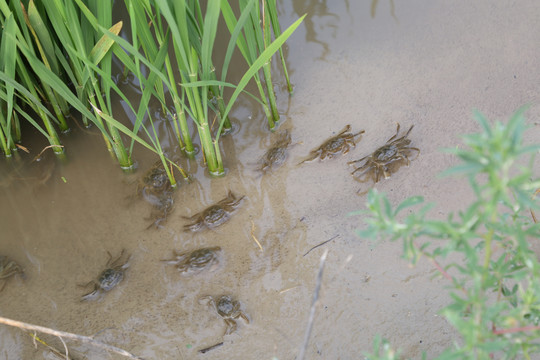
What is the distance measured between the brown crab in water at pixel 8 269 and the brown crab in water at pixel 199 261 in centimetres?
79

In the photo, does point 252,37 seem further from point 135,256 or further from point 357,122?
point 135,256

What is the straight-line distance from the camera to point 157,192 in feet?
9.21

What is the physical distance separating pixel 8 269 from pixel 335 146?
178 cm

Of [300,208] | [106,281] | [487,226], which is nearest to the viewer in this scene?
[487,226]

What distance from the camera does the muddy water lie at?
7.33ft

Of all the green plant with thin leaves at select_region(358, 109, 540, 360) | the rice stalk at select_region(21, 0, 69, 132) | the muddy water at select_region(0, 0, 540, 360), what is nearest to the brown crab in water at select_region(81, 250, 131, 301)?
the muddy water at select_region(0, 0, 540, 360)

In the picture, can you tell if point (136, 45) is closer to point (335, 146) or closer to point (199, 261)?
point (199, 261)

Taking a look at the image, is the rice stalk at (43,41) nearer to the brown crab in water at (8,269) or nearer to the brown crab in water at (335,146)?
the brown crab in water at (8,269)

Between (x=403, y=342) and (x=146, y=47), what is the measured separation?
167cm

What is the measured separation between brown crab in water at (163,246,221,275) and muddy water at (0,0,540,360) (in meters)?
0.04

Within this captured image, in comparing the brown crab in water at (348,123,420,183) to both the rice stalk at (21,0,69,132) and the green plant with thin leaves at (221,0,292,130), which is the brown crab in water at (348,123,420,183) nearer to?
the green plant with thin leaves at (221,0,292,130)

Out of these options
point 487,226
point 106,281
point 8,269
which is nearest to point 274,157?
point 106,281

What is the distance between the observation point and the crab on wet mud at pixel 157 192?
2752mm

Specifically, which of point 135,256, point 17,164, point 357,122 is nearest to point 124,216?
point 135,256
